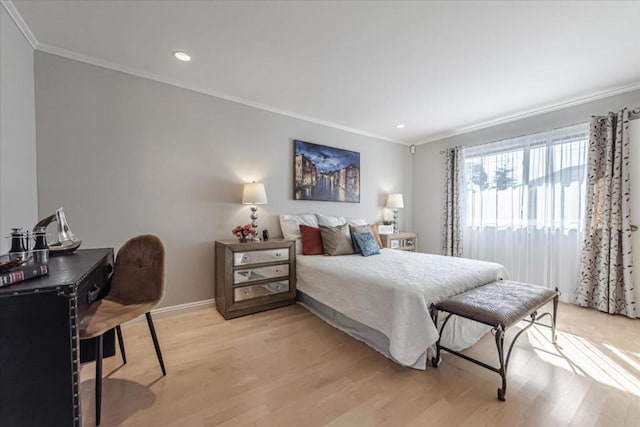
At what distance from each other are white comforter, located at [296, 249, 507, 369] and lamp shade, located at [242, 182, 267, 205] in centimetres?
83

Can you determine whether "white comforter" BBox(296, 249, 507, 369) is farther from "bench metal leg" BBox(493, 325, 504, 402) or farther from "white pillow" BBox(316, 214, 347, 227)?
"white pillow" BBox(316, 214, 347, 227)

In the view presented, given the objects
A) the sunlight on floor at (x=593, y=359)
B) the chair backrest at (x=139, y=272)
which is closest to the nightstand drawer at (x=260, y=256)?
the chair backrest at (x=139, y=272)

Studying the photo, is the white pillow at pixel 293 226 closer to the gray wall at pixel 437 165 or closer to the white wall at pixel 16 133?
the white wall at pixel 16 133

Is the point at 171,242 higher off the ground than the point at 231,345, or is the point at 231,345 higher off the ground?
the point at 171,242

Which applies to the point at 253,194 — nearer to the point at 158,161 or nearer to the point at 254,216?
the point at 254,216

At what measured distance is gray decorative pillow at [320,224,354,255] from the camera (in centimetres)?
316

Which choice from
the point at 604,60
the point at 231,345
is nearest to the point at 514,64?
the point at 604,60

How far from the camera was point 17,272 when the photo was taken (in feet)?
3.44

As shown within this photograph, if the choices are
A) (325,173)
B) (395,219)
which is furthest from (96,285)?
(395,219)

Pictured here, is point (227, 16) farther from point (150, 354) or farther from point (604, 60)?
point (604, 60)

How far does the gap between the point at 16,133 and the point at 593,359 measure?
14.9 ft

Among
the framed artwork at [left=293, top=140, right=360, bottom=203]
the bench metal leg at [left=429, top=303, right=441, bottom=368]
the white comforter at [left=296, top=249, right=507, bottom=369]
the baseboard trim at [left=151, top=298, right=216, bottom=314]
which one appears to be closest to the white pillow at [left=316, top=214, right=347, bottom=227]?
the framed artwork at [left=293, top=140, right=360, bottom=203]

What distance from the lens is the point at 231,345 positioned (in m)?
2.17

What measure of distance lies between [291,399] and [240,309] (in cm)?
134
